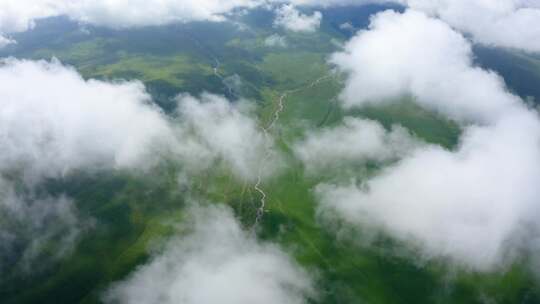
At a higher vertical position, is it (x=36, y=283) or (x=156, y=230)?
(x=156, y=230)

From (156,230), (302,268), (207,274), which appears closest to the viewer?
(207,274)

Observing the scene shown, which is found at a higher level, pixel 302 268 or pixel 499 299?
pixel 499 299

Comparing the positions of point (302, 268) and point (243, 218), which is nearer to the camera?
point (302, 268)

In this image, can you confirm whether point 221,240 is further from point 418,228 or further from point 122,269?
point 418,228

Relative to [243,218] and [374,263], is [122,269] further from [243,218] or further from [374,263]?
[374,263]

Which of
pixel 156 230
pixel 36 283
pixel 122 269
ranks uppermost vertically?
pixel 156 230

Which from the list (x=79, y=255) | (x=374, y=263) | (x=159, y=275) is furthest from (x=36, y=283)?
(x=374, y=263)

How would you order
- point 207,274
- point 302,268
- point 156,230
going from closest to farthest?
point 207,274
point 302,268
point 156,230

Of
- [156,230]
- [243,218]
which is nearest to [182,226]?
[156,230]

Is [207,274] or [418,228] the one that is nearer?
[207,274]
